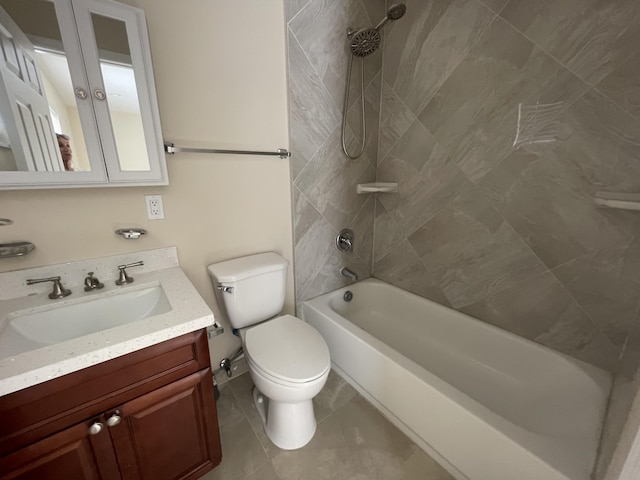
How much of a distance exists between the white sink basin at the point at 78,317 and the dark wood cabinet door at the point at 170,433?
293 mm

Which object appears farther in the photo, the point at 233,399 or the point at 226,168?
the point at 233,399

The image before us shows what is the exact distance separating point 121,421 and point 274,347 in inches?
22.8

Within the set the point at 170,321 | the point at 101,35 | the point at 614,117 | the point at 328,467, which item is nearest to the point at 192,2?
the point at 101,35

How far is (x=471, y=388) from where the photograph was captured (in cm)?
143

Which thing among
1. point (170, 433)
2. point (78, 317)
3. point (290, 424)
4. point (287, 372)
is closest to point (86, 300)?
point (78, 317)

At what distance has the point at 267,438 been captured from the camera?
1.28m

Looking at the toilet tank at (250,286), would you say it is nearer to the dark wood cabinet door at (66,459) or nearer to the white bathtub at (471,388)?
the white bathtub at (471,388)

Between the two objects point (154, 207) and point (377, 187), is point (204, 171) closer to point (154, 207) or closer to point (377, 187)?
point (154, 207)

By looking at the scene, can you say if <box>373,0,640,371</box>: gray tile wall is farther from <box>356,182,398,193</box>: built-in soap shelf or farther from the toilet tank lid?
the toilet tank lid

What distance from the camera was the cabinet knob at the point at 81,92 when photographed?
0.90m

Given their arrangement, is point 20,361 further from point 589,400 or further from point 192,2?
point 589,400

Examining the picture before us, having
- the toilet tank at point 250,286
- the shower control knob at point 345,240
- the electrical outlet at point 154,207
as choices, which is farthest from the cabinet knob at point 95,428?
the shower control knob at point 345,240

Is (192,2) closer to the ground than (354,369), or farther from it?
farther from it

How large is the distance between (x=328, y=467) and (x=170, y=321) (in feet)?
3.21
